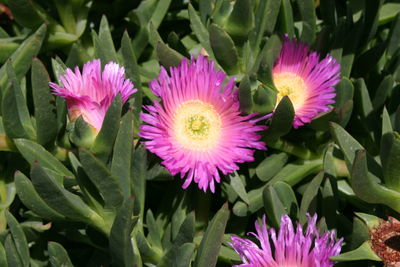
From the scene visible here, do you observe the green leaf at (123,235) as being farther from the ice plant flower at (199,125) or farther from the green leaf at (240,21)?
the green leaf at (240,21)

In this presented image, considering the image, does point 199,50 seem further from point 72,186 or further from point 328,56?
point 72,186

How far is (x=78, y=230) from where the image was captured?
1040mm

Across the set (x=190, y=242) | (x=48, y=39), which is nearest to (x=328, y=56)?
(x=190, y=242)

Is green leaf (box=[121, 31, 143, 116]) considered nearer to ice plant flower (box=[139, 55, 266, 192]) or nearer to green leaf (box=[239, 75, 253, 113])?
ice plant flower (box=[139, 55, 266, 192])

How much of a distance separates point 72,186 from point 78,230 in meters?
0.12

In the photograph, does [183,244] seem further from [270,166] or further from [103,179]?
[270,166]

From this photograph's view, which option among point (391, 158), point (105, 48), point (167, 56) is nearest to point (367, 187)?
point (391, 158)

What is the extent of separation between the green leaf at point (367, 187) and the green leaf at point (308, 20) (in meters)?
0.32

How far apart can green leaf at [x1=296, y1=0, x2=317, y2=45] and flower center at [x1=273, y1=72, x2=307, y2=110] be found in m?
0.07

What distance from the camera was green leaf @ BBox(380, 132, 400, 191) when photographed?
2.90 ft

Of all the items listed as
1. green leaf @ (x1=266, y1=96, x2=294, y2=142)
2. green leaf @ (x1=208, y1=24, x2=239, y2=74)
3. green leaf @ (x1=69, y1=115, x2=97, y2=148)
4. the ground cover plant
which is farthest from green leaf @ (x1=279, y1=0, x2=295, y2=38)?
green leaf @ (x1=69, y1=115, x2=97, y2=148)

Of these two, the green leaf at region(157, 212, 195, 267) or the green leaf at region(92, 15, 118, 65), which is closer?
the green leaf at region(157, 212, 195, 267)

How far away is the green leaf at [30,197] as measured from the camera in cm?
91

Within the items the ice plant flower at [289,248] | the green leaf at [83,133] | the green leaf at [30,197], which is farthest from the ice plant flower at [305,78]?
the green leaf at [30,197]
